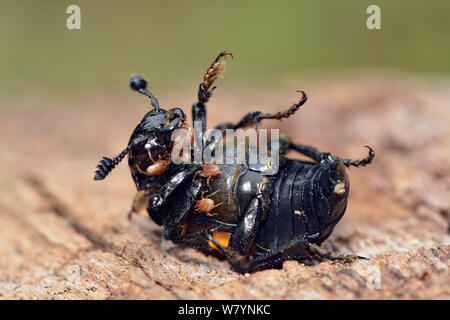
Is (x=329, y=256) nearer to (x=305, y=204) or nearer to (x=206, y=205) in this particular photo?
(x=305, y=204)

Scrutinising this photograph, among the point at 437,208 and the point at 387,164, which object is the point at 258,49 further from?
the point at 437,208

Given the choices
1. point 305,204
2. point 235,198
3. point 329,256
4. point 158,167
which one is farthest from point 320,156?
point 158,167

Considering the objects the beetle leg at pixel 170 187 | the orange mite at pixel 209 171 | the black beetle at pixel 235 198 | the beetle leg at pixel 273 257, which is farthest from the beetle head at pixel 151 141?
the beetle leg at pixel 273 257

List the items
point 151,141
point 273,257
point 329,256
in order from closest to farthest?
point 329,256 → point 273,257 → point 151,141

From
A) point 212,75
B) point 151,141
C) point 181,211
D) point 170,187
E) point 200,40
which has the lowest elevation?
point 181,211

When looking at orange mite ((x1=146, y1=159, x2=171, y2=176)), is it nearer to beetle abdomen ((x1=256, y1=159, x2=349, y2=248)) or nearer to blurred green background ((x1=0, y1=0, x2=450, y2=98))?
beetle abdomen ((x1=256, y1=159, x2=349, y2=248))
